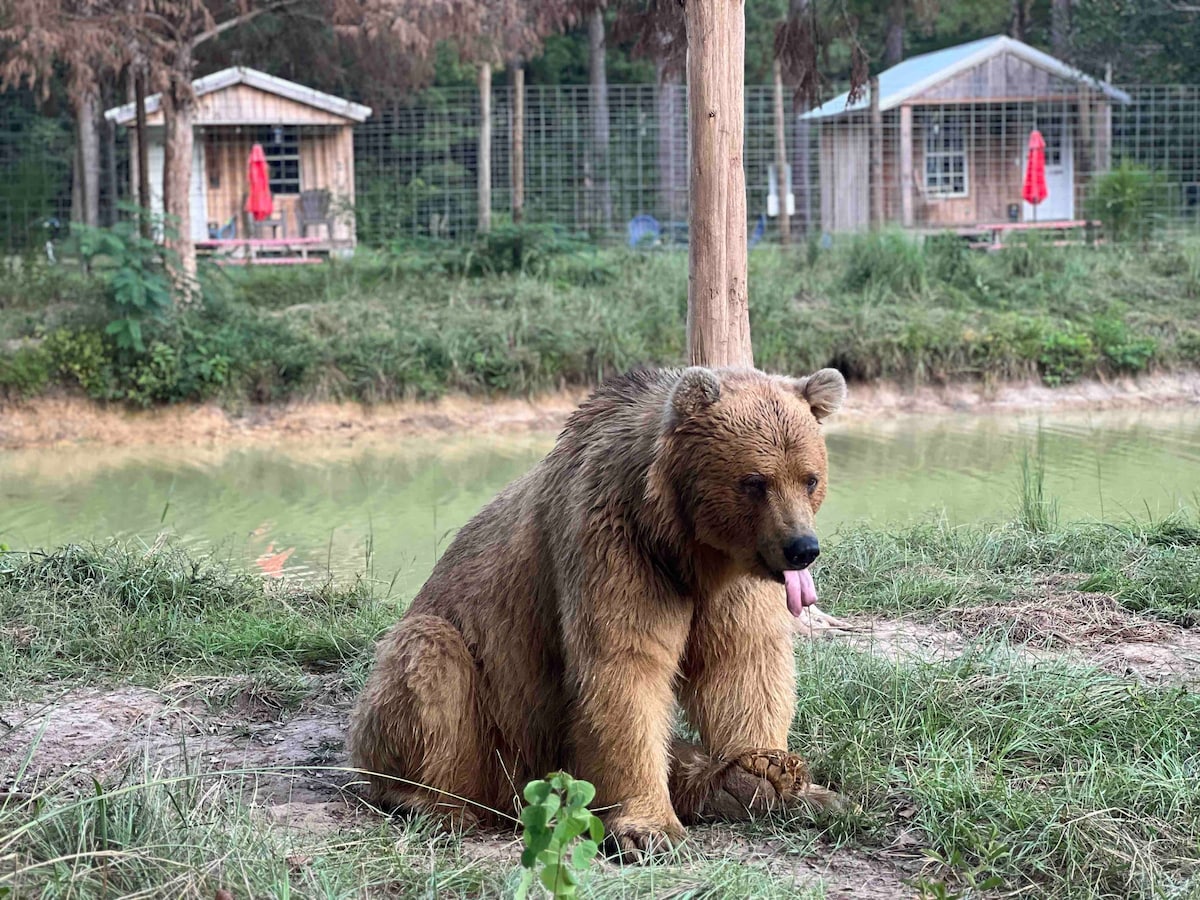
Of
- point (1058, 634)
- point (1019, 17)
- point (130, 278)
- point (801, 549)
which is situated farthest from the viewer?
point (1019, 17)

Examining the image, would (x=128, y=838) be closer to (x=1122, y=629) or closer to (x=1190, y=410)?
(x=1122, y=629)

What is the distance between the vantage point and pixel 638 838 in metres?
3.84

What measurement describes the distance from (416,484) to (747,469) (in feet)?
31.0

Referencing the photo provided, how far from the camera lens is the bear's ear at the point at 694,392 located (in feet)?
12.5

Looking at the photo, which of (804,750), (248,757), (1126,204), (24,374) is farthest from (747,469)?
(1126,204)

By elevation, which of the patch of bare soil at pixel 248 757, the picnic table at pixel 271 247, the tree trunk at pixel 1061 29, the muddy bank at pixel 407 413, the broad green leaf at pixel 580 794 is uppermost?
the tree trunk at pixel 1061 29

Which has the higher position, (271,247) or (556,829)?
(271,247)

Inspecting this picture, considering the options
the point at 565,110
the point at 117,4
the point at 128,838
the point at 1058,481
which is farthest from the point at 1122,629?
the point at 565,110

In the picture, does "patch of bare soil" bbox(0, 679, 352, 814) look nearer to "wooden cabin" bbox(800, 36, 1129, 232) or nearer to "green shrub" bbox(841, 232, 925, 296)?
"green shrub" bbox(841, 232, 925, 296)

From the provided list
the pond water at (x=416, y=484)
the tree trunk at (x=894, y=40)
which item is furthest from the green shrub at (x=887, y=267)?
the tree trunk at (x=894, y=40)

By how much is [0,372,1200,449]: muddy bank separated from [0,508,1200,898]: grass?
8158mm

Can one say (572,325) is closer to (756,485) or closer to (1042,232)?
(1042,232)

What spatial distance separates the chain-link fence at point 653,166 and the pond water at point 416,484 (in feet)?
24.4

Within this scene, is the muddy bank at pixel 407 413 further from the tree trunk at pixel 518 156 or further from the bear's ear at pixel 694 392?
the bear's ear at pixel 694 392
